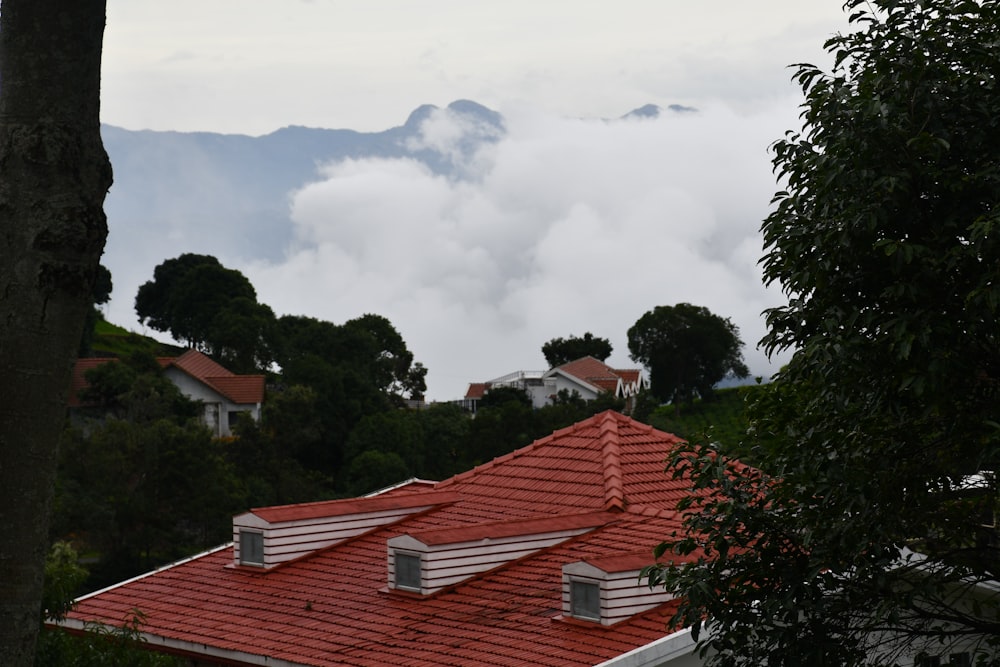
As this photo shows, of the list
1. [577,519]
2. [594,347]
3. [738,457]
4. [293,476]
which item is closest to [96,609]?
[577,519]

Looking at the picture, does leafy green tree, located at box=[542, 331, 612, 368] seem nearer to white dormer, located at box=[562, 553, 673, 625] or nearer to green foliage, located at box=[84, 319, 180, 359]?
green foliage, located at box=[84, 319, 180, 359]

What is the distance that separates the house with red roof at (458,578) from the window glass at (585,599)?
0.02 m

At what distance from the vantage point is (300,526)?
64.8 feet

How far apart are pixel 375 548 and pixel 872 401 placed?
12240 millimetres

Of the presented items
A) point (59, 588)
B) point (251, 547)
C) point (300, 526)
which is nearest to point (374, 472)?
point (251, 547)

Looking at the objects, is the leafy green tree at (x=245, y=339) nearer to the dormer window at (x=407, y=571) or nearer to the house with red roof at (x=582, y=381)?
the house with red roof at (x=582, y=381)

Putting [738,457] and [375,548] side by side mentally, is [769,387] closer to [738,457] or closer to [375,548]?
[738,457]

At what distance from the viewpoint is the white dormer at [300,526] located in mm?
19688

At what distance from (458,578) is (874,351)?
9.82m

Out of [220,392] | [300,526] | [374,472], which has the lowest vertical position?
[300,526]

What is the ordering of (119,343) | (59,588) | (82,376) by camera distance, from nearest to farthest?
(59,588)
(82,376)
(119,343)

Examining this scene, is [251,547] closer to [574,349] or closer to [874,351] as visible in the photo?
[874,351]

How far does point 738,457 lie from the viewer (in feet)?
31.8

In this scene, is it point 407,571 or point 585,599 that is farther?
point 407,571
